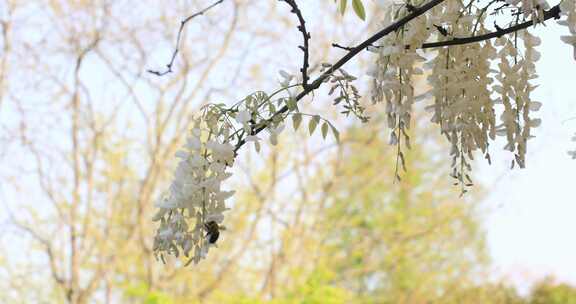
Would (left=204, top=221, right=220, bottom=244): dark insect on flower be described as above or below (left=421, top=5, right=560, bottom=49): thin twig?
below

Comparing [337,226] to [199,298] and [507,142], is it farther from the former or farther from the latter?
[507,142]

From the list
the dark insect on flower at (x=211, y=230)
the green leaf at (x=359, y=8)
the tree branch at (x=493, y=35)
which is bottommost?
the dark insect on flower at (x=211, y=230)

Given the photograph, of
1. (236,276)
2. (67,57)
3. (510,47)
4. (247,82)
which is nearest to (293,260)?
(236,276)

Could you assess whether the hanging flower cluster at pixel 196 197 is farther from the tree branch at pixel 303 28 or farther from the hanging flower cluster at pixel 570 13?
the hanging flower cluster at pixel 570 13

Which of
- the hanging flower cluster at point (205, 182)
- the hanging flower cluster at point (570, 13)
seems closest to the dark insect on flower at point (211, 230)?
the hanging flower cluster at point (205, 182)

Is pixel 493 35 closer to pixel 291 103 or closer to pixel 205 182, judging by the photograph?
pixel 291 103

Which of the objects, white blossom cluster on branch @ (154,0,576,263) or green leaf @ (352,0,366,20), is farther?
white blossom cluster on branch @ (154,0,576,263)

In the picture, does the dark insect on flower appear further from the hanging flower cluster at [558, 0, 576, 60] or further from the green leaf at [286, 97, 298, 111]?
the hanging flower cluster at [558, 0, 576, 60]

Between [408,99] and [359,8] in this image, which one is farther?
[408,99]

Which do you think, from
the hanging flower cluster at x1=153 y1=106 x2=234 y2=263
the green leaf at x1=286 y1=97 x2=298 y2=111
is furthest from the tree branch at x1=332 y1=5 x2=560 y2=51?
the hanging flower cluster at x1=153 y1=106 x2=234 y2=263

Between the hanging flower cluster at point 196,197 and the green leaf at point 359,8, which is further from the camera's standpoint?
the hanging flower cluster at point 196,197

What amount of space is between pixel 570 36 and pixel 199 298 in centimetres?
467

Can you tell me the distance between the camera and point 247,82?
5332 millimetres

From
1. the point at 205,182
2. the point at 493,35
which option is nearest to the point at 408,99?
the point at 493,35
